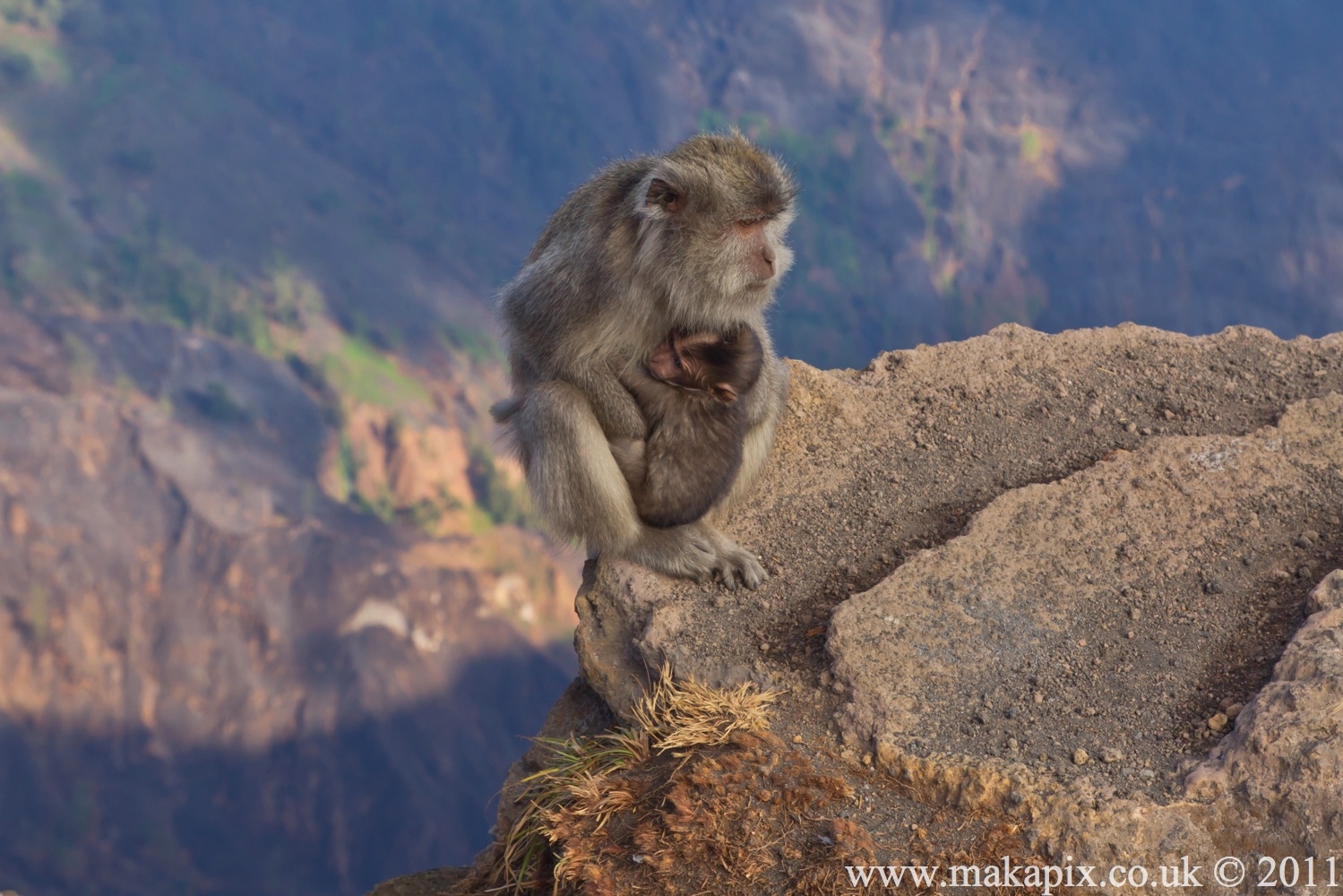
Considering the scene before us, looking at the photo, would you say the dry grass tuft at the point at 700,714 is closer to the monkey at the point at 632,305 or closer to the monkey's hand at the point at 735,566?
the monkey's hand at the point at 735,566

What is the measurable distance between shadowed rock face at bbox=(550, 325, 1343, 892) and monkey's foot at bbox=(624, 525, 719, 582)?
8 centimetres

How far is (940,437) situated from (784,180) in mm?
1887

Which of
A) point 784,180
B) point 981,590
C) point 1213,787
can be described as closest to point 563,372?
point 784,180

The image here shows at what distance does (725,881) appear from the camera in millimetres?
3895

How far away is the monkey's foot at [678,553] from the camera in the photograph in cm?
548

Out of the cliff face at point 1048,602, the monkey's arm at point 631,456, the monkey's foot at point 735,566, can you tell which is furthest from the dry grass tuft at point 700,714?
the monkey's arm at point 631,456

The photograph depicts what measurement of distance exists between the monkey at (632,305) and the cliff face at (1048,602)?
364 mm

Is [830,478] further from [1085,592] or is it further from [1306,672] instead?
[1306,672]

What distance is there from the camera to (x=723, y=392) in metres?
5.39

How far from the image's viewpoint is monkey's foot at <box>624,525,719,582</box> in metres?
5.48

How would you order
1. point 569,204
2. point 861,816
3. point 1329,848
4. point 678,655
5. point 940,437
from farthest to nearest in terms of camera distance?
point 940,437 < point 569,204 < point 678,655 < point 861,816 < point 1329,848

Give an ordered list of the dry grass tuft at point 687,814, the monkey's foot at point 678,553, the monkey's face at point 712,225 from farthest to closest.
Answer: the monkey's foot at point 678,553 < the monkey's face at point 712,225 < the dry grass tuft at point 687,814

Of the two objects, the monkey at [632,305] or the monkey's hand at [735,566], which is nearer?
the monkey at [632,305]

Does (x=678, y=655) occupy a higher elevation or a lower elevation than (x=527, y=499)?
lower
